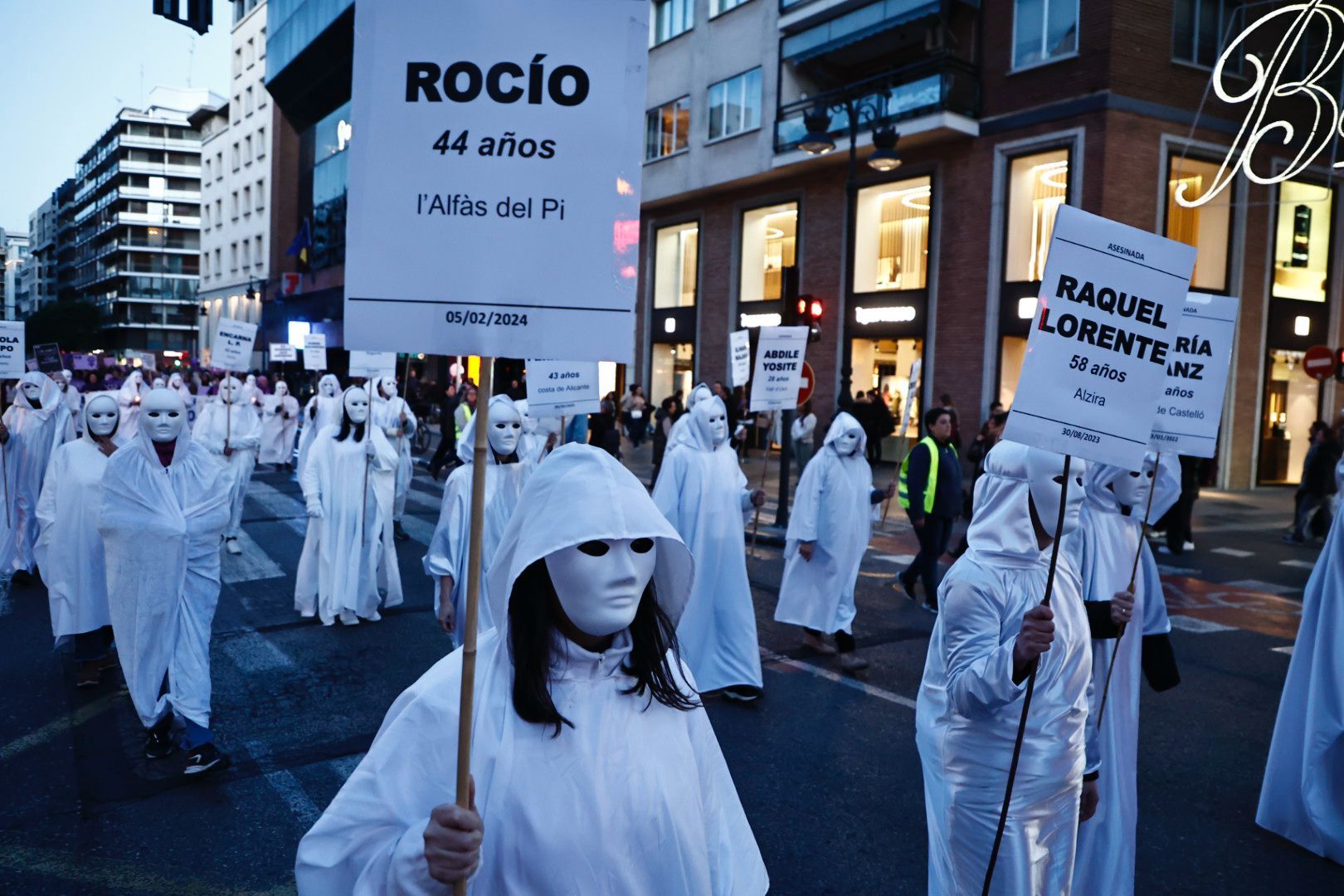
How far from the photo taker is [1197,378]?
178 inches

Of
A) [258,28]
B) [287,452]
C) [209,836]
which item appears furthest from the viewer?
[258,28]

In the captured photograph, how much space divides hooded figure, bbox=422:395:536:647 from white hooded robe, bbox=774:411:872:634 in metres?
2.38

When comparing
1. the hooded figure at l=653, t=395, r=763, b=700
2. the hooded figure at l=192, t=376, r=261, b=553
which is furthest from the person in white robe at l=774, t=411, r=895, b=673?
the hooded figure at l=192, t=376, r=261, b=553

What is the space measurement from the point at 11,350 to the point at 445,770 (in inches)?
430

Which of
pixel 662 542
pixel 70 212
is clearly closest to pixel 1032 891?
pixel 662 542

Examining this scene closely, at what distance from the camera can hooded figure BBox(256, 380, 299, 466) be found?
70.6ft

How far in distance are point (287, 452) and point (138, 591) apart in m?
17.6

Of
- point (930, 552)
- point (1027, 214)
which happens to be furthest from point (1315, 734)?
point (1027, 214)

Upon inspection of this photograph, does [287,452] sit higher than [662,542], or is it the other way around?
[662,542]

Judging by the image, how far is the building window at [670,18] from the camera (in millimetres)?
30031

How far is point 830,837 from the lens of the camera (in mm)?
4652

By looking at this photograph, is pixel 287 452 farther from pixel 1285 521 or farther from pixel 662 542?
pixel 662 542

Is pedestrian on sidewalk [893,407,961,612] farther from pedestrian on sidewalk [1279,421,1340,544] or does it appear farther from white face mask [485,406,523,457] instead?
pedestrian on sidewalk [1279,421,1340,544]

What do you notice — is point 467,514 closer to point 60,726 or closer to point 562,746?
point 60,726
